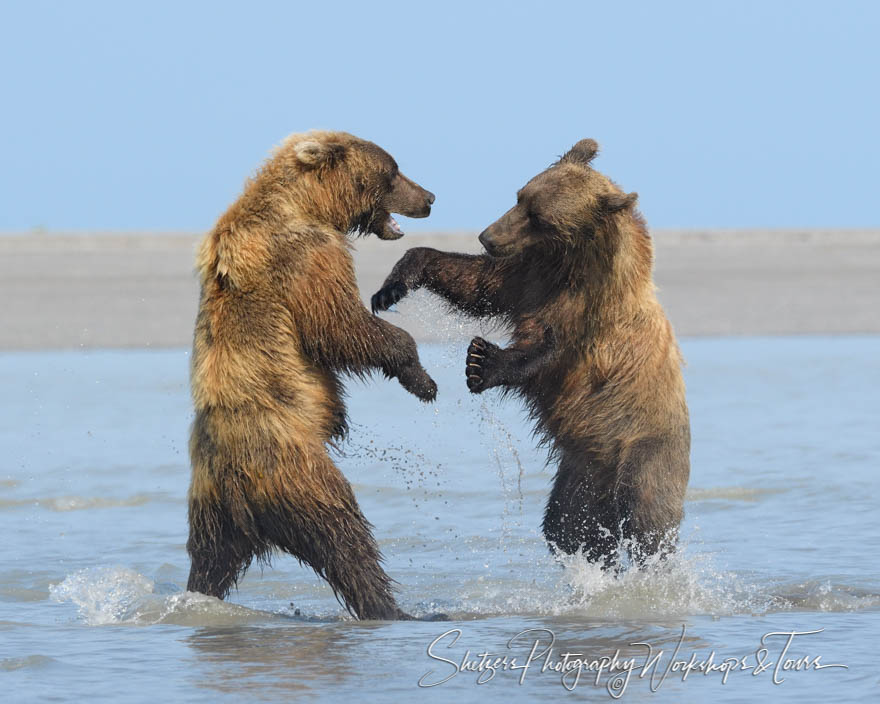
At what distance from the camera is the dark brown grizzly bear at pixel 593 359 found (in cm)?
620

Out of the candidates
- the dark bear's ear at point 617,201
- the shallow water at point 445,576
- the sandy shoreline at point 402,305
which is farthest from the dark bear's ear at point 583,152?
the sandy shoreline at point 402,305

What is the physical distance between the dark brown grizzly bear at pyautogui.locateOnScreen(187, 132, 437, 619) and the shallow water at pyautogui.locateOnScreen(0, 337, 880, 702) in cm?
28

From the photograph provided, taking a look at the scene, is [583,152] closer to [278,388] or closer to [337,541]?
[278,388]

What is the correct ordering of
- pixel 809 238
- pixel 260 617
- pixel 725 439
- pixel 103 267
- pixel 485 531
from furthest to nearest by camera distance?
pixel 809 238
pixel 103 267
pixel 725 439
pixel 485 531
pixel 260 617

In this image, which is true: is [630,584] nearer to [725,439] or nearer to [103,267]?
[725,439]

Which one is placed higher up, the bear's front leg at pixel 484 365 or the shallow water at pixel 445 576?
the bear's front leg at pixel 484 365

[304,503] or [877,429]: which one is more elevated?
[304,503]

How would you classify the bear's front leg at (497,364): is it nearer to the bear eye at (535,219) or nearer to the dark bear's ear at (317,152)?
the bear eye at (535,219)

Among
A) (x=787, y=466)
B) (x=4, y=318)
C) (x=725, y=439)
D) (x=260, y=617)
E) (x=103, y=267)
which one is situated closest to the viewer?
(x=260, y=617)

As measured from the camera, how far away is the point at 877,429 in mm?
10570

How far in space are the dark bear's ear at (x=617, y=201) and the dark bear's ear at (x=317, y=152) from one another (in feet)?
3.77

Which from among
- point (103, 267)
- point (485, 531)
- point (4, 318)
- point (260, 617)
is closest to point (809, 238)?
point (103, 267)

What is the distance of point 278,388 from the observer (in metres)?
5.41

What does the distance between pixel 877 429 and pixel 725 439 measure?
1.16 m
